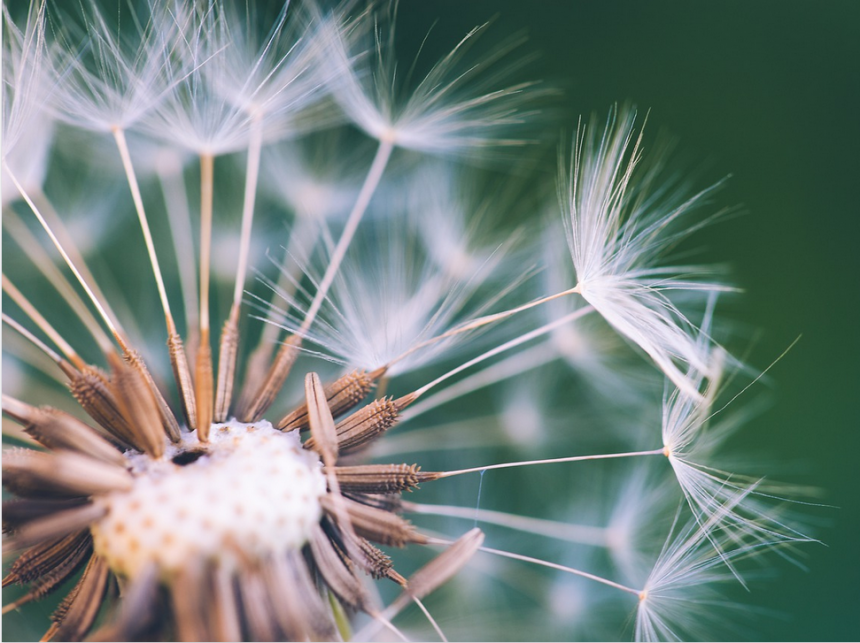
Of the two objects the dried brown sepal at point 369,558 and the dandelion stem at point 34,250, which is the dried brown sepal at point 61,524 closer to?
the dried brown sepal at point 369,558

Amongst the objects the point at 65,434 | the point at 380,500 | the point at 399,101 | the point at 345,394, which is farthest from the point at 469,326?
the point at 399,101

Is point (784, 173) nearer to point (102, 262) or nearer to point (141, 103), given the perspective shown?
point (141, 103)

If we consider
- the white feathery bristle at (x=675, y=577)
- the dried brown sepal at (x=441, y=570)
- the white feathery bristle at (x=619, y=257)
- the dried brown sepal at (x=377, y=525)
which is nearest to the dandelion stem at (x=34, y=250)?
the dried brown sepal at (x=377, y=525)

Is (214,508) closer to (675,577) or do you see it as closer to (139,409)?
(139,409)

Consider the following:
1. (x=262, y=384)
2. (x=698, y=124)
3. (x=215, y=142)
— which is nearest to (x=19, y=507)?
(x=262, y=384)

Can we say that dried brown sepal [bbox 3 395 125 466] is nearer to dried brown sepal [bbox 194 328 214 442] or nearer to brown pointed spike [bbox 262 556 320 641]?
dried brown sepal [bbox 194 328 214 442]

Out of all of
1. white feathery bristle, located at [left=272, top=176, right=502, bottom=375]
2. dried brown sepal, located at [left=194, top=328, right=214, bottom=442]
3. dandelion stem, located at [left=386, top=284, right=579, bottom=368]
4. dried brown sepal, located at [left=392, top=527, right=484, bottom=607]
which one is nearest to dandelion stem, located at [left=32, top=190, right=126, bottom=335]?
white feathery bristle, located at [left=272, top=176, right=502, bottom=375]
